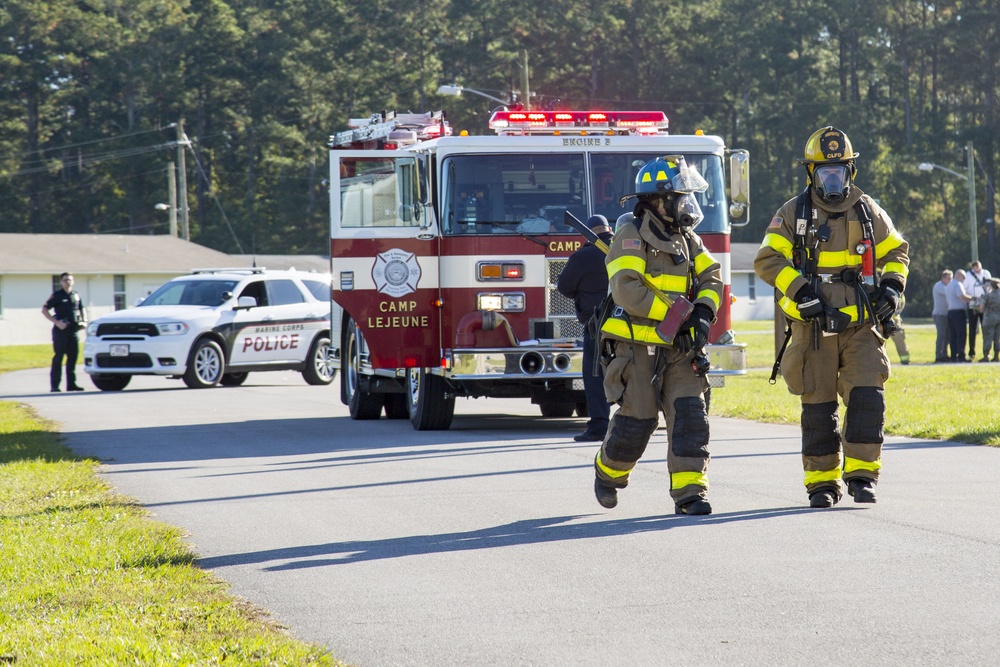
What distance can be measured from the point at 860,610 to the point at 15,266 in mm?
49134

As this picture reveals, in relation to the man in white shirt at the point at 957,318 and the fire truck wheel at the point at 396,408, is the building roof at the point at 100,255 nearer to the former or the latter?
the man in white shirt at the point at 957,318

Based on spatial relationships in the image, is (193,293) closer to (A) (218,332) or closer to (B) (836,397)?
(A) (218,332)

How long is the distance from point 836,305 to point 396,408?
8671 mm

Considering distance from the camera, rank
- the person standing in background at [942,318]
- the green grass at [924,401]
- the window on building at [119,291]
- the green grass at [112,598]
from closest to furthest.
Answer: the green grass at [112,598]
the green grass at [924,401]
the person standing in background at [942,318]
the window on building at [119,291]

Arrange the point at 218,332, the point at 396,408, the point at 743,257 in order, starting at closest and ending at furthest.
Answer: the point at 396,408
the point at 218,332
the point at 743,257

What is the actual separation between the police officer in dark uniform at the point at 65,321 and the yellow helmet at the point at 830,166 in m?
15.9

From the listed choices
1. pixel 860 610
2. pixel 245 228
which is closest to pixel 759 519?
pixel 860 610

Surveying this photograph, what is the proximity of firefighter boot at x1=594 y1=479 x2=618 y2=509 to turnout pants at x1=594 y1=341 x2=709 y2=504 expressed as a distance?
8 centimetres

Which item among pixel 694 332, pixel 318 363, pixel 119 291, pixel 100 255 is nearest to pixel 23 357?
pixel 119 291

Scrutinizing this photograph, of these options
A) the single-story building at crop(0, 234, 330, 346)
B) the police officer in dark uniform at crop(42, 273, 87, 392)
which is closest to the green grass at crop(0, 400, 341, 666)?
the police officer in dark uniform at crop(42, 273, 87, 392)

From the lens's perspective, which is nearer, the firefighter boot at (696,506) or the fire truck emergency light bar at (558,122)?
the firefighter boot at (696,506)

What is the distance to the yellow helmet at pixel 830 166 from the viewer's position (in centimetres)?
799

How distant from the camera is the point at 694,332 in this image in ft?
25.3

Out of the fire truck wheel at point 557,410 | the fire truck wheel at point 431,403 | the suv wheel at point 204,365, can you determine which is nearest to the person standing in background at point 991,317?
the fire truck wheel at point 557,410
